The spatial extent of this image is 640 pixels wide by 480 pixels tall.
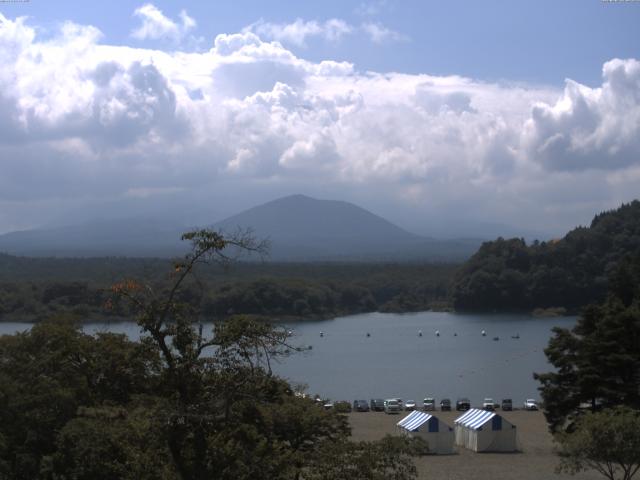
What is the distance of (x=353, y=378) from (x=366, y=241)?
159315mm

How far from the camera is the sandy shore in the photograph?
42.2ft

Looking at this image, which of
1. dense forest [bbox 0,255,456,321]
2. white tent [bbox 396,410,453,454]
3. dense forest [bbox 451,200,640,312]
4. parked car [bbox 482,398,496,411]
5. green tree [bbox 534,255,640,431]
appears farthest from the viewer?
dense forest [bbox 451,200,640,312]

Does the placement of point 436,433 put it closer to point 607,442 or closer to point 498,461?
point 498,461

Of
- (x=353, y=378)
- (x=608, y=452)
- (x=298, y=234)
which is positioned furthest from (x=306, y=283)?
(x=298, y=234)

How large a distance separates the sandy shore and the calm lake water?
78.8 inches

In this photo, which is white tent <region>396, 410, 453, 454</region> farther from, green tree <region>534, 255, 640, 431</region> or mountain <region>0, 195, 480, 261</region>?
mountain <region>0, 195, 480, 261</region>

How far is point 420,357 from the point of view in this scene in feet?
106

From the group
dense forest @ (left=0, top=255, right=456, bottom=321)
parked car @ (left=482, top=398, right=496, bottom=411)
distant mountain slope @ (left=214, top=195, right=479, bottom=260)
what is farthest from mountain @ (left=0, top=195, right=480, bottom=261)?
parked car @ (left=482, top=398, right=496, bottom=411)

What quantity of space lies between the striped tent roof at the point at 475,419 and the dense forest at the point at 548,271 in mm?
32795

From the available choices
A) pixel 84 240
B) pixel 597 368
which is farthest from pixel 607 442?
pixel 84 240

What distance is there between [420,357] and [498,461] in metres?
18.3

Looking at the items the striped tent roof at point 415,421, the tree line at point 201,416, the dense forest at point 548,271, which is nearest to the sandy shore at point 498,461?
the striped tent roof at point 415,421

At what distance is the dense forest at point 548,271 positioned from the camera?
48.8m

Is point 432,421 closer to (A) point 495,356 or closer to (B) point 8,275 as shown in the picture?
(A) point 495,356
